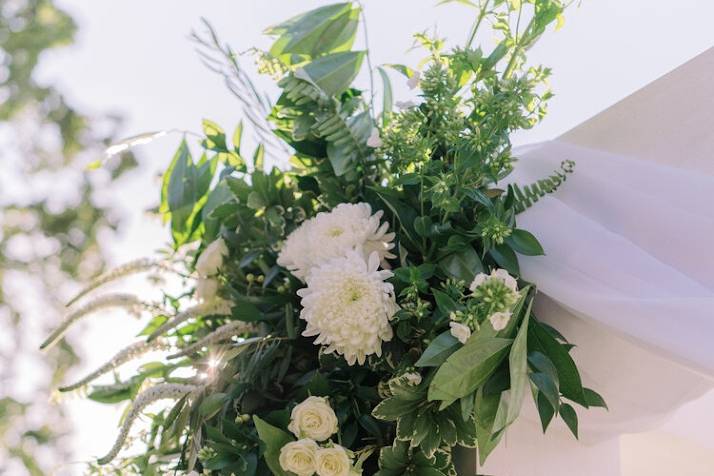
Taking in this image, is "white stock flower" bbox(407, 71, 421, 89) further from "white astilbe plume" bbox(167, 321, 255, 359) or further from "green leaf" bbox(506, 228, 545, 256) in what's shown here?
"white astilbe plume" bbox(167, 321, 255, 359)

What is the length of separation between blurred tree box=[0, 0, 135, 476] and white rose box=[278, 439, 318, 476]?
13.2 feet

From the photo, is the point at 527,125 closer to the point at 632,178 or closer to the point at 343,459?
the point at 632,178

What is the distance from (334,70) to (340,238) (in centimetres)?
26

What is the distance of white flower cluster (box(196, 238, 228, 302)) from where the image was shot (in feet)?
3.28

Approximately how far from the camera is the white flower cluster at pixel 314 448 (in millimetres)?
729

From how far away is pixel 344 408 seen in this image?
2.63ft

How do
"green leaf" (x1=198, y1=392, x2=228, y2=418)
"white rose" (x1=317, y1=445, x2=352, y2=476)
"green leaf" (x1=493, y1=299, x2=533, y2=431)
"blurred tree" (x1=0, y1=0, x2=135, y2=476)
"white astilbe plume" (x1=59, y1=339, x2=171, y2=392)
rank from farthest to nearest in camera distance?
1. "blurred tree" (x1=0, y1=0, x2=135, y2=476)
2. "white astilbe plume" (x1=59, y1=339, x2=171, y2=392)
3. "green leaf" (x1=198, y1=392, x2=228, y2=418)
4. "white rose" (x1=317, y1=445, x2=352, y2=476)
5. "green leaf" (x1=493, y1=299, x2=533, y2=431)

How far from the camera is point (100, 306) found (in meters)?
0.99

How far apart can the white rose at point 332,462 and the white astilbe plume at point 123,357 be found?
34 cm

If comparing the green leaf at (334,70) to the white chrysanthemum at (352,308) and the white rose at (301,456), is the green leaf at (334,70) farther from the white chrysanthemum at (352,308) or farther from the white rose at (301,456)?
the white rose at (301,456)

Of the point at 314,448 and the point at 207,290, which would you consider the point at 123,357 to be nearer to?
the point at 207,290

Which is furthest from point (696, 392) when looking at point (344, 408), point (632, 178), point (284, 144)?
point (284, 144)

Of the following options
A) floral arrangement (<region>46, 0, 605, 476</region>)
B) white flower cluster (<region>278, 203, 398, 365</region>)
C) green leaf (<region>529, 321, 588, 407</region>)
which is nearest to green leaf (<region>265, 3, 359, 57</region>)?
floral arrangement (<region>46, 0, 605, 476</region>)

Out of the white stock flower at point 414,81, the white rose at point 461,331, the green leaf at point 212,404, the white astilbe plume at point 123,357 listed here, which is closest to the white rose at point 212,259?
the white astilbe plume at point 123,357
